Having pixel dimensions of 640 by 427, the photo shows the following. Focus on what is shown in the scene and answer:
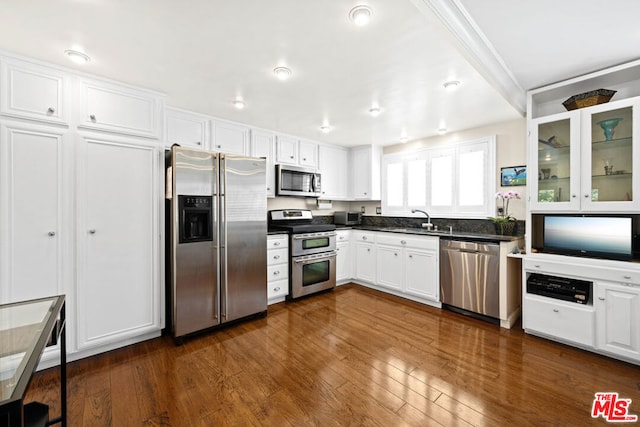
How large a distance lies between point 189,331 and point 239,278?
668 millimetres

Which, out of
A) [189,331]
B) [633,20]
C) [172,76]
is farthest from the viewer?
[189,331]

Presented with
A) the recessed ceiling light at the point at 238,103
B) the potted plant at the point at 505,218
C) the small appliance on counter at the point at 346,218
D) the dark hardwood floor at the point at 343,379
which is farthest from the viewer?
the small appliance on counter at the point at 346,218

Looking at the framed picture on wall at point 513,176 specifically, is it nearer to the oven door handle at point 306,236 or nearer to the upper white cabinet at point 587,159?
the upper white cabinet at point 587,159

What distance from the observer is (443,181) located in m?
3.99

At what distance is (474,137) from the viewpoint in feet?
12.1

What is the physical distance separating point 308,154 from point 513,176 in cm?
284

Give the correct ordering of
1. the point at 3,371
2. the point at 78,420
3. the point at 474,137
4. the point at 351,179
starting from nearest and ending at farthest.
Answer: the point at 3,371 → the point at 78,420 → the point at 474,137 → the point at 351,179

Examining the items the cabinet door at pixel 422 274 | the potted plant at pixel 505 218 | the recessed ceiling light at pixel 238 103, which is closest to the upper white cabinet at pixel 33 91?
the recessed ceiling light at pixel 238 103

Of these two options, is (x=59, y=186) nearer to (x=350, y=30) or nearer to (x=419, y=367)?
(x=350, y=30)

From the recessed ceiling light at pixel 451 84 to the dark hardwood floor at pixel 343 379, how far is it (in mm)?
2362

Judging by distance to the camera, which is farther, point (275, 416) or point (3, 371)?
point (275, 416)

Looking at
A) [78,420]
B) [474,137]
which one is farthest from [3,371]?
[474,137]

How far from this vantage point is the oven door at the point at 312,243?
3635 millimetres

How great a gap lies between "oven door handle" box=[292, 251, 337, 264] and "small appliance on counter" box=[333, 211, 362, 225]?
806mm
